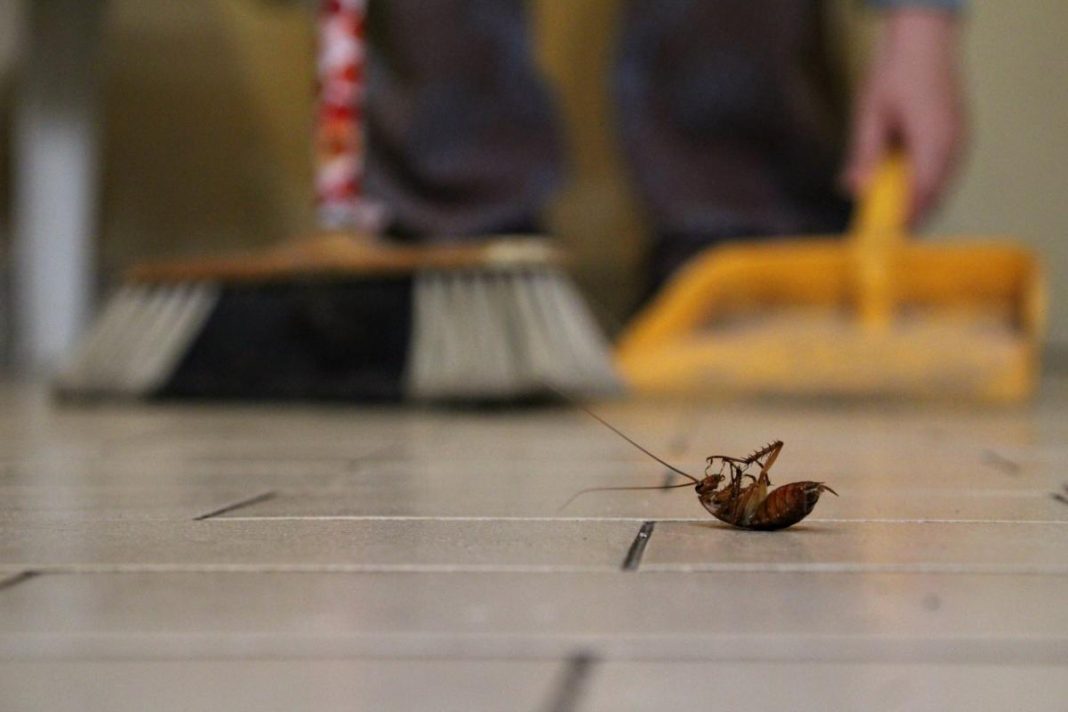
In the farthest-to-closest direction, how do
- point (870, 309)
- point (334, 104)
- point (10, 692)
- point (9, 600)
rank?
1. point (334, 104)
2. point (870, 309)
3. point (9, 600)
4. point (10, 692)

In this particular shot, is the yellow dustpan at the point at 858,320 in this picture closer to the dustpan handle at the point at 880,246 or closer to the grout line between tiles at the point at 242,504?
the dustpan handle at the point at 880,246

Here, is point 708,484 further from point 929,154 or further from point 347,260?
point 929,154

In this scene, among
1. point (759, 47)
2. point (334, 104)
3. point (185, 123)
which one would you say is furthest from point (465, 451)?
point (185, 123)

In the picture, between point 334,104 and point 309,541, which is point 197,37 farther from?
point 309,541

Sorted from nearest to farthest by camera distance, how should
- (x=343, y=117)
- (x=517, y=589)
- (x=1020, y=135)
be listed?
(x=517, y=589)
(x=343, y=117)
(x=1020, y=135)

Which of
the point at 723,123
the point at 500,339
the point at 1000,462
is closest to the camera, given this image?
the point at 1000,462

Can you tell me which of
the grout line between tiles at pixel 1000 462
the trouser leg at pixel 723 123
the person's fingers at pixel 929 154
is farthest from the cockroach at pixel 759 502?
the trouser leg at pixel 723 123

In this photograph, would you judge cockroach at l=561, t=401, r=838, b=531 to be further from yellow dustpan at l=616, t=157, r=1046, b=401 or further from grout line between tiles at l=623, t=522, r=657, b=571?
yellow dustpan at l=616, t=157, r=1046, b=401

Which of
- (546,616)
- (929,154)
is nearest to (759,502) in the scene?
(546,616)
